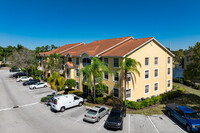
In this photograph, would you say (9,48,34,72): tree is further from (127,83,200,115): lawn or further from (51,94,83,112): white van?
(127,83,200,115): lawn

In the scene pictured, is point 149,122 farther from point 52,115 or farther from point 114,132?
point 52,115

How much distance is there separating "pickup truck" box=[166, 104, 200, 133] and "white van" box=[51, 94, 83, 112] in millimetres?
14064

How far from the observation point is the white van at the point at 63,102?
18.7m

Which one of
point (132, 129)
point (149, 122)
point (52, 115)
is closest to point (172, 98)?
point (149, 122)

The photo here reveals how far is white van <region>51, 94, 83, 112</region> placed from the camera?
1866 centimetres

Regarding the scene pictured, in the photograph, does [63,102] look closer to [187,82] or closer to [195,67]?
[195,67]

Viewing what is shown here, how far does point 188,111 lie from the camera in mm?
15133

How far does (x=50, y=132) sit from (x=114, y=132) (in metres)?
6.96

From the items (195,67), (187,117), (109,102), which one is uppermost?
(195,67)

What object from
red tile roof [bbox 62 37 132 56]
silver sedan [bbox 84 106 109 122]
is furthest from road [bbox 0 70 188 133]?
red tile roof [bbox 62 37 132 56]

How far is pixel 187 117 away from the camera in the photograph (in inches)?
563

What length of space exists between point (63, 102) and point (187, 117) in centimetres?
1626

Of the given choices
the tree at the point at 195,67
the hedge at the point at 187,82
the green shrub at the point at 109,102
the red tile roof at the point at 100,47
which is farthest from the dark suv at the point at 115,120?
the hedge at the point at 187,82

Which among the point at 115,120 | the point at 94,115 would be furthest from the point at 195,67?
the point at 94,115
